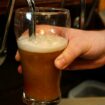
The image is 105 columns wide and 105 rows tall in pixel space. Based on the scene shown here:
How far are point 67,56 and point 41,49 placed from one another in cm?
7

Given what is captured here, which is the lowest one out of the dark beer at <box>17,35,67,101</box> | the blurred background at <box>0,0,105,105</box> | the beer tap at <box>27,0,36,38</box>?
the blurred background at <box>0,0,105,105</box>

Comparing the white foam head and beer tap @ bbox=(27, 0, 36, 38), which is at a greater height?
beer tap @ bbox=(27, 0, 36, 38)

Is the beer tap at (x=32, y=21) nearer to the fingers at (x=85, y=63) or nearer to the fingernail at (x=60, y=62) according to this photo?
the fingernail at (x=60, y=62)

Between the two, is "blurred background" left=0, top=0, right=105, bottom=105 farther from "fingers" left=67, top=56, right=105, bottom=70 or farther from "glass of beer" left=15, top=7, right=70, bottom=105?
"glass of beer" left=15, top=7, right=70, bottom=105

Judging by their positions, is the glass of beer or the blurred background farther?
the blurred background

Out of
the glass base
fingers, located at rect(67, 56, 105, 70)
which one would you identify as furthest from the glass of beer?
fingers, located at rect(67, 56, 105, 70)

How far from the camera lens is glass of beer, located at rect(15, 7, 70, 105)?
2.37ft

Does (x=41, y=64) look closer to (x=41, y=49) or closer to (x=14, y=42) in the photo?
(x=41, y=49)

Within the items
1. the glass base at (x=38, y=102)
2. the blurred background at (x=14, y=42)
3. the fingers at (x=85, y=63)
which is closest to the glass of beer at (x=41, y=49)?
the glass base at (x=38, y=102)

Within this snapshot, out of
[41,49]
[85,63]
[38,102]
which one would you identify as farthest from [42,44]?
[85,63]

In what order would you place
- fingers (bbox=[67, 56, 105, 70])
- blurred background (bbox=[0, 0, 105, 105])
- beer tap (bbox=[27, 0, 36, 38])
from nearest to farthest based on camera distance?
beer tap (bbox=[27, 0, 36, 38]) < fingers (bbox=[67, 56, 105, 70]) < blurred background (bbox=[0, 0, 105, 105])

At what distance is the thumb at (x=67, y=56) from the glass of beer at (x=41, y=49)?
11 millimetres

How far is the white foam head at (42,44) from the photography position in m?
0.72

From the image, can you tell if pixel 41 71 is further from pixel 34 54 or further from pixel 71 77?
pixel 71 77
